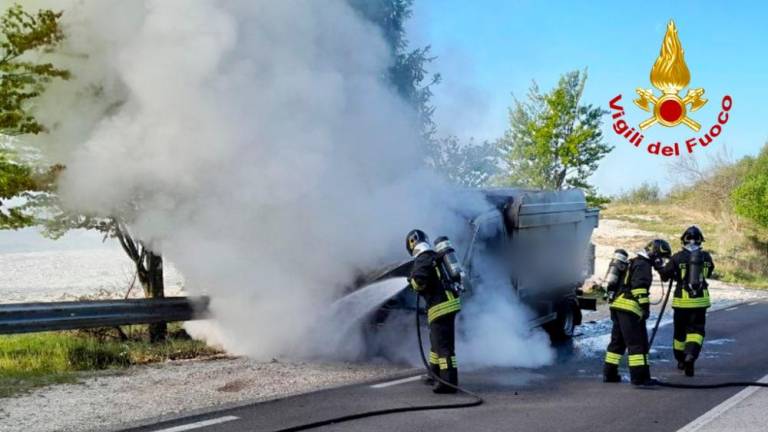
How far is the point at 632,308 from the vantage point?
7285mm

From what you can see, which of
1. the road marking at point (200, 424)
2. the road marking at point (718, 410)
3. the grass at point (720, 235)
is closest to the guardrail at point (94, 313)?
the road marking at point (200, 424)

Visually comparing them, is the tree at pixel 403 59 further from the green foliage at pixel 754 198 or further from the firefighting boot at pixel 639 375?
the green foliage at pixel 754 198

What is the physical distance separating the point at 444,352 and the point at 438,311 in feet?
1.34

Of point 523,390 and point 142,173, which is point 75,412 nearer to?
point 142,173

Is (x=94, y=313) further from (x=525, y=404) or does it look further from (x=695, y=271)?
(x=695, y=271)

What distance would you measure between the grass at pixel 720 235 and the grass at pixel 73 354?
21078mm

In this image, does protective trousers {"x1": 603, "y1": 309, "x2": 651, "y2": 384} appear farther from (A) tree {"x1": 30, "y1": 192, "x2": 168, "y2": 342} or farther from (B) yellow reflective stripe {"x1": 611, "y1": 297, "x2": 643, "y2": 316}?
(A) tree {"x1": 30, "y1": 192, "x2": 168, "y2": 342}

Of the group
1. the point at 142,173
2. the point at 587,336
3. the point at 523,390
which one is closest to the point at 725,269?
the point at 587,336

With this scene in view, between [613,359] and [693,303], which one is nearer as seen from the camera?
[613,359]

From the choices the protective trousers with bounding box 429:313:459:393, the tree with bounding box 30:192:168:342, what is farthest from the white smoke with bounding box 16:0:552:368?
the protective trousers with bounding box 429:313:459:393

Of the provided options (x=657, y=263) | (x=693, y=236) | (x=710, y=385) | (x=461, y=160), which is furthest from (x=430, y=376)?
(x=461, y=160)

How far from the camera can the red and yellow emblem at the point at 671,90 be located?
580 inches

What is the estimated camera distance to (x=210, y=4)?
816 centimetres

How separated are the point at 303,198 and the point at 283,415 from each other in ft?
10.5
